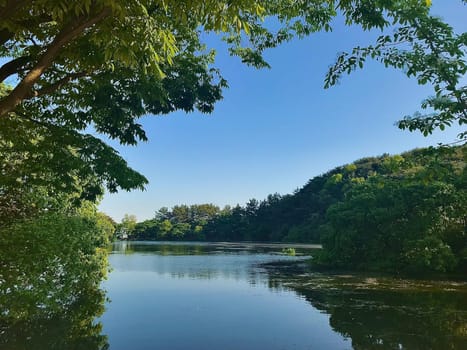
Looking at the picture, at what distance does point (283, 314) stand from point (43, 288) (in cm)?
693

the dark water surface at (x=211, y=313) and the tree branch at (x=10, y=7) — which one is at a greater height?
the tree branch at (x=10, y=7)

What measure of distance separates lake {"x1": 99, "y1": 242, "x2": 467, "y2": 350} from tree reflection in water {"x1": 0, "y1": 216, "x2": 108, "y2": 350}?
0.79m

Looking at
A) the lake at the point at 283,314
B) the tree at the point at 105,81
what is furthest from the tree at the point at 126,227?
the tree at the point at 105,81

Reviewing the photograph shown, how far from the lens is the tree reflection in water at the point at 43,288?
7102 millimetres

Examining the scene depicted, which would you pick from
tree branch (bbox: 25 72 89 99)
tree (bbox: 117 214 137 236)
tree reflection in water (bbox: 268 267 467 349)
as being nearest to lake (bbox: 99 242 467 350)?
tree reflection in water (bbox: 268 267 467 349)

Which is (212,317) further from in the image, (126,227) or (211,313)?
(126,227)

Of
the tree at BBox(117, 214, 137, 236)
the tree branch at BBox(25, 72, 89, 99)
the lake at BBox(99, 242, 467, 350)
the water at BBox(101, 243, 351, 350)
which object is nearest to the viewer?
the tree branch at BBox(25, 72, 89, 99)

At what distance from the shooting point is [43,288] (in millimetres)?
7438

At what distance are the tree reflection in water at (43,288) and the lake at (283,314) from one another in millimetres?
786

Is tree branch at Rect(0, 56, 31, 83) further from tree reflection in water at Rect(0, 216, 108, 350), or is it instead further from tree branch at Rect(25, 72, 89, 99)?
tree reflection in water at Rect(0, 216, 108, 350)

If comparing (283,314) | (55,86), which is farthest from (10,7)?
(283,314)

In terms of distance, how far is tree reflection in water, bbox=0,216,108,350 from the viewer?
7.10 metres

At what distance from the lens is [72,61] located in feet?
13.5

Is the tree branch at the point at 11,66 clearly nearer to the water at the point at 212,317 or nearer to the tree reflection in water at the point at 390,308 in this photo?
the water at the point at 212,317
